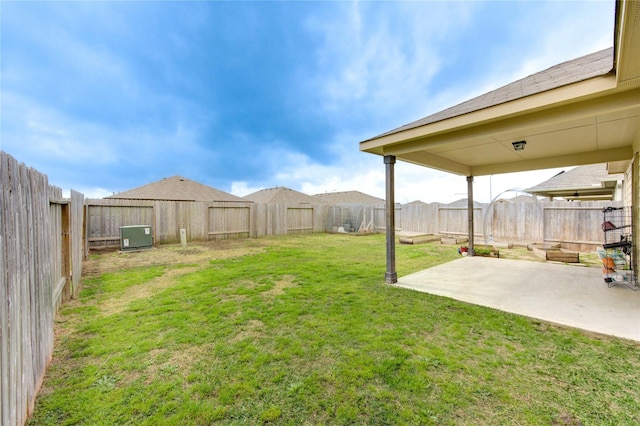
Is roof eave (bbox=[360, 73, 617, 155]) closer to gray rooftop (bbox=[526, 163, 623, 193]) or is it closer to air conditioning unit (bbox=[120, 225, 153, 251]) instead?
air conditioning unit (bbox=[120, 225, 153, 251])

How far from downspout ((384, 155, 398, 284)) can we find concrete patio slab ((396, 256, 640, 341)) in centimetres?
27

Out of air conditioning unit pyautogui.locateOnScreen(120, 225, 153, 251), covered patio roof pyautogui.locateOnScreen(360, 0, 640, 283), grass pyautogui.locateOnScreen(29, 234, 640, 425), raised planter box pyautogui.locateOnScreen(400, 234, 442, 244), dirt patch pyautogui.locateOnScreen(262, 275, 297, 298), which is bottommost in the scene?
grass pyautogui.locateOnScreen(29, 234, 640, 425)

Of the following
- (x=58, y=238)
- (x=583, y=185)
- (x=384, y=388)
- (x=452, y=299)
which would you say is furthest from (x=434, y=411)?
(x=583, y=185)

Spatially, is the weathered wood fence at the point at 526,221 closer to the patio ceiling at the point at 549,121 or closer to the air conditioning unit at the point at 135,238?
the patio ceiling at the point at 549,121

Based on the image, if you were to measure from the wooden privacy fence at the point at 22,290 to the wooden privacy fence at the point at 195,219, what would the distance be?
7.26 m

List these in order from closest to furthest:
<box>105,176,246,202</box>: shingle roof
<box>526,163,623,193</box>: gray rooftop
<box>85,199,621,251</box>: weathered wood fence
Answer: <box>85,199,621,251</box>: weathered wood fence
<box>526,163,623,193</box>: gray rooftop
<box>105,176,246,202</box>: shingle roof

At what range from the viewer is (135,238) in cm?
869

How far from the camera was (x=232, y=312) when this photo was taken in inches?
136

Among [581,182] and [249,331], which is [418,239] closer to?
[581,182]

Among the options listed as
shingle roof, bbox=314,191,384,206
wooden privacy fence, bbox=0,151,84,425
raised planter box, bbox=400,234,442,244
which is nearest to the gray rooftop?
raised planter box, bbox=400,234,442,244

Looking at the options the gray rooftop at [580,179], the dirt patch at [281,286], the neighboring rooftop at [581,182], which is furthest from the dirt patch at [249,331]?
the gray rooftop at [580,179]

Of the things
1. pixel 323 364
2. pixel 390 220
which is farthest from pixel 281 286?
pixel 323 364

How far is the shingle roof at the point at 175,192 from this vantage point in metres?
13.6

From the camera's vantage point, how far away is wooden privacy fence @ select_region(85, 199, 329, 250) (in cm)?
898
